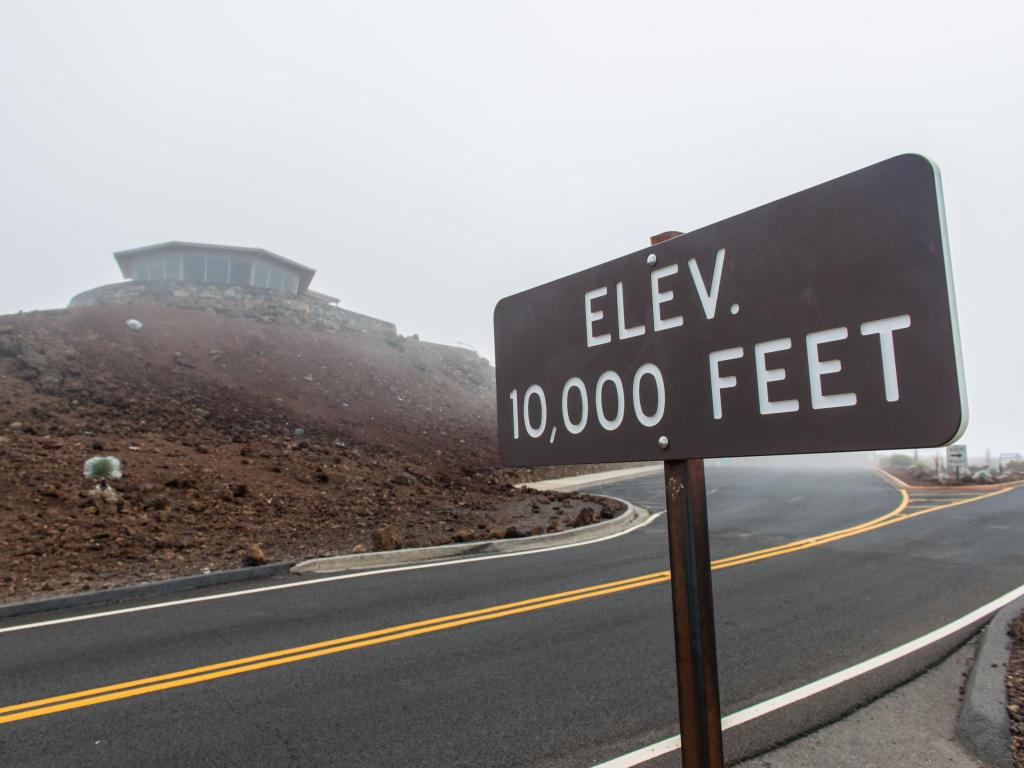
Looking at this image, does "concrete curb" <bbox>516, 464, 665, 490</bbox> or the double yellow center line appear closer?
the double yellow center line

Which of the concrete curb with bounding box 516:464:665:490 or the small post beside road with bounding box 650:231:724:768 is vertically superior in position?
the small post beside road with bounding box 650:231:724:768

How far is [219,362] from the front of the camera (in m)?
23.1

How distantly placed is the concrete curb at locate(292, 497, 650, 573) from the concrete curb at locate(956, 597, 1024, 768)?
6.56 metres

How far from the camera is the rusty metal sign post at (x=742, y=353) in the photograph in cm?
114

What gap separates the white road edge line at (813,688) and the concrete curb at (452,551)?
5.97 m

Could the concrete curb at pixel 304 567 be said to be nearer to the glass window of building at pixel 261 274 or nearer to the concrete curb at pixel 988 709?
the concrete curb at pixel 988 709

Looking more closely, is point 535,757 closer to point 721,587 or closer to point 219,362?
point 721,587

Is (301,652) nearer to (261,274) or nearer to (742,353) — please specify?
(742,353)

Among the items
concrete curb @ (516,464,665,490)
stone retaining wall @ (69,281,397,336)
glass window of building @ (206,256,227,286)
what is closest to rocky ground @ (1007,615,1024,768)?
concrete curb @ (516,464,665,490)

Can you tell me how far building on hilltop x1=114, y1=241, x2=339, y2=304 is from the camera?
114 ft

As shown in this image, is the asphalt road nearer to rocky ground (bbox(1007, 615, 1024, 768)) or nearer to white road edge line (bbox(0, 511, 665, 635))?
white road edge line (bbox(0, 511, 665, 635))

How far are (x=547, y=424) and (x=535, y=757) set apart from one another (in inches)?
103

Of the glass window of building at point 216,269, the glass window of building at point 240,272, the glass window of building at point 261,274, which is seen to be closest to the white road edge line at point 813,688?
the glass window of building at point 261,274

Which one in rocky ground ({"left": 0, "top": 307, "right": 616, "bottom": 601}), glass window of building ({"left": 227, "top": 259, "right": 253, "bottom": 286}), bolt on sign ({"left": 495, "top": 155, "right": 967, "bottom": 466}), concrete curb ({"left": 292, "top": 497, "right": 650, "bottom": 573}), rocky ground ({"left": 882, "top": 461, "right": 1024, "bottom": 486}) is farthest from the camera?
glass window of building ({"left": 227, "top": 259, "right": 253, "bottom": 286})
